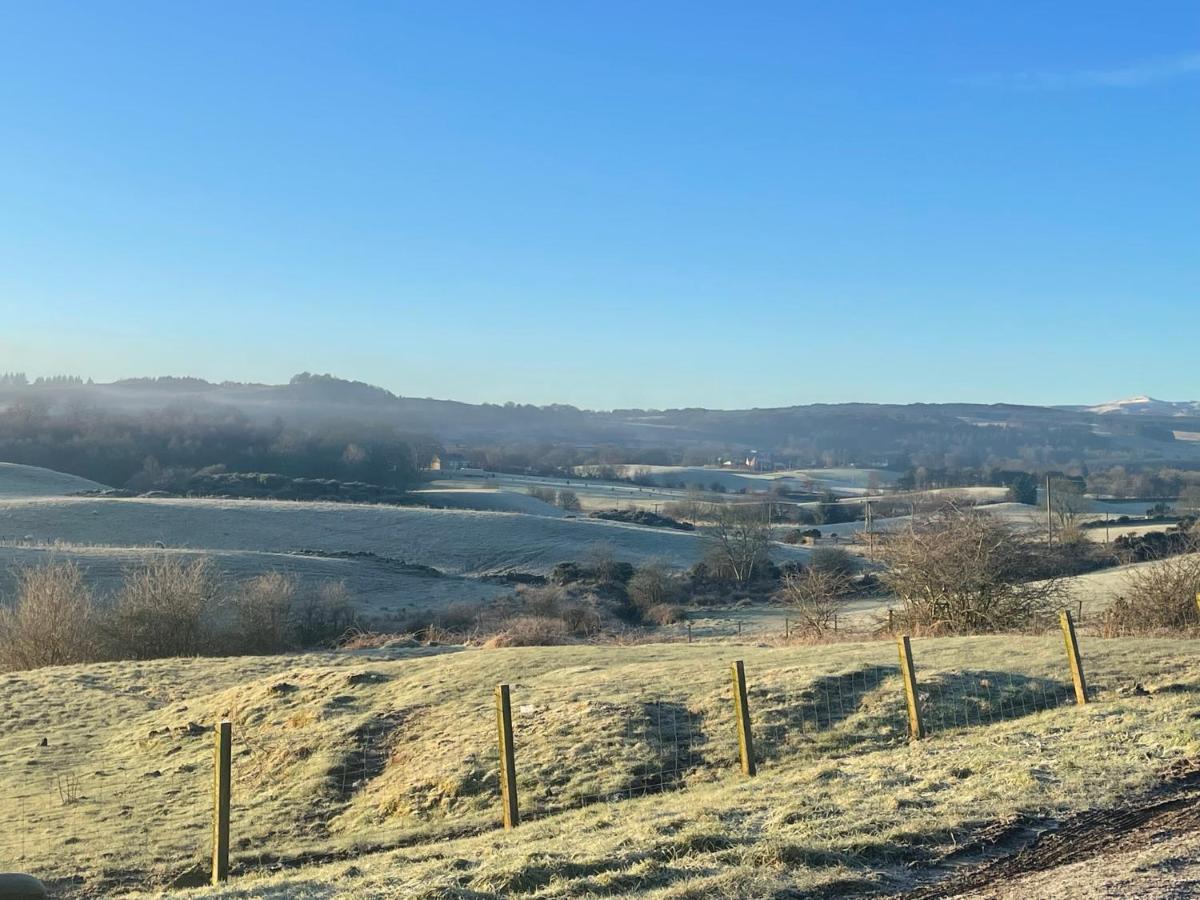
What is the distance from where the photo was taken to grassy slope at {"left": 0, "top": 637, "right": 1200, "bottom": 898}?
351 inches

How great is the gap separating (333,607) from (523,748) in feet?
118

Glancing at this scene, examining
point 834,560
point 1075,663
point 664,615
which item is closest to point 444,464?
point 834,560

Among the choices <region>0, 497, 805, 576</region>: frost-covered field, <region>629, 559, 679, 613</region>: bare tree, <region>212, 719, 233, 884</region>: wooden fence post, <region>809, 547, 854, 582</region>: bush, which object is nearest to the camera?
<region>212, 719, 233, 884</region>: wooden fence post

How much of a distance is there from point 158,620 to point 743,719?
32.8 meters

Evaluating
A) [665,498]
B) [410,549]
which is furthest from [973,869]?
[665,498]

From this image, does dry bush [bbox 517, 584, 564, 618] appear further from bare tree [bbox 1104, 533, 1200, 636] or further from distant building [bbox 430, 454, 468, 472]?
distant building [bbox 430, 454, 468, 472]

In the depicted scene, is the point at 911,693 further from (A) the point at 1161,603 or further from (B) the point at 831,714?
(A) the point at 1161,603

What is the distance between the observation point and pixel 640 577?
2650 inches

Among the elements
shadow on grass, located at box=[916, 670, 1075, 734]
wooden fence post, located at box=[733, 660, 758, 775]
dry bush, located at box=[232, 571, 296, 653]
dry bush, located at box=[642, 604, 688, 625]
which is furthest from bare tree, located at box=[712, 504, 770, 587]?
wooden fence post, located at box=[733, 660, 758, 775]

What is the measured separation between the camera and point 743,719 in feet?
45.3

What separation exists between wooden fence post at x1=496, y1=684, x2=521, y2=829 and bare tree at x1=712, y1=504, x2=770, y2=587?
63.0 metres

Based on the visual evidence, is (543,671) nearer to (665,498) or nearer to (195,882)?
(195,882)

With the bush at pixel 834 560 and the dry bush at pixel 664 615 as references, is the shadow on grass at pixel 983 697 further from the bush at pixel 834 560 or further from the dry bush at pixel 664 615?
the bush at pixel 834 560

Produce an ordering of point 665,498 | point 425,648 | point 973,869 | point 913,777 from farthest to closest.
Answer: point 665,498, point 425,648, point 913,777, point 973,869
